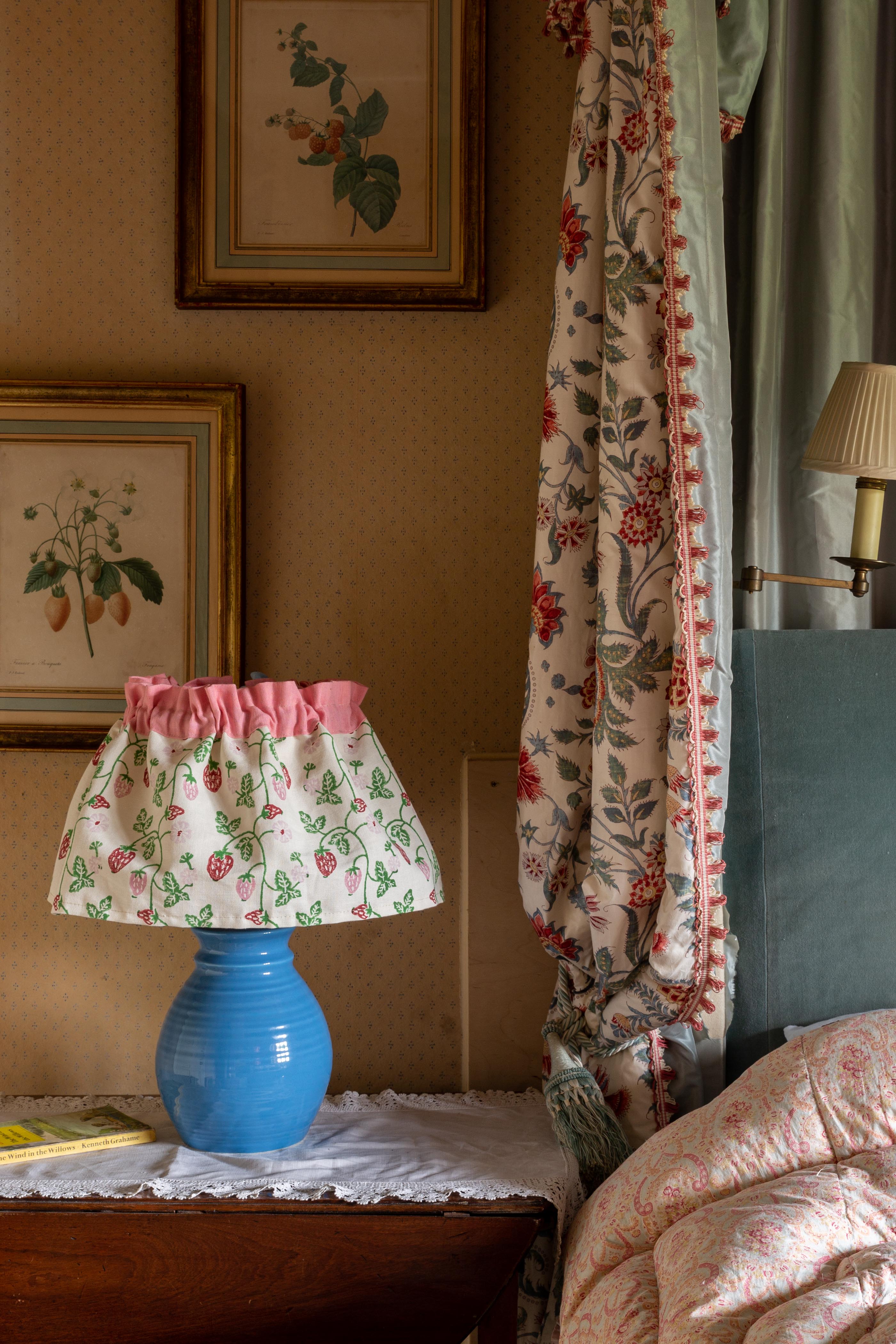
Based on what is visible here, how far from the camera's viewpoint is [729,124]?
4.28 ft

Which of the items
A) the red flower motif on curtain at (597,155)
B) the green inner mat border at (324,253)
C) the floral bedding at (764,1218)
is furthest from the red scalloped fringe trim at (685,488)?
the green inner mat border at (324,253)

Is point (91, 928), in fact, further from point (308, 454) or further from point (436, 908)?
point (308, 454)

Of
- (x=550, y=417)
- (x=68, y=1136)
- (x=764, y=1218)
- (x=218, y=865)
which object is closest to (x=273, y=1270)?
(x=68, y=1136)

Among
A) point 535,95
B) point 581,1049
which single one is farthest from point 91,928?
point 535,95


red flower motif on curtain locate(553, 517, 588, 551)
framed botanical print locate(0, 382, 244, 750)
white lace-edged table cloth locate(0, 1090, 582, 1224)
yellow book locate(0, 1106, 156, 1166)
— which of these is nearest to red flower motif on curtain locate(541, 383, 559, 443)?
red flower motif on curtain locate(553, 517, 588, 551)

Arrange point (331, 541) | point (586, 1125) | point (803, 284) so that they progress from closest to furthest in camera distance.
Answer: point (586, 1125) < point (803, 284) < point (331, 541)

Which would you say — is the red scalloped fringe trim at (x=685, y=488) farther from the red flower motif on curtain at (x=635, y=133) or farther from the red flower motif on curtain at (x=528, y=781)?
the red flower motif on curtain at (x=528, y=781)

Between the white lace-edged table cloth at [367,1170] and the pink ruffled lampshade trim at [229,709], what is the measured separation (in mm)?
490

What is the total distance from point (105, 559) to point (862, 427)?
106 cm

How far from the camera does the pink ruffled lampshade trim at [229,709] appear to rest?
115 centimetres

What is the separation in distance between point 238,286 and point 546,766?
2.77ft

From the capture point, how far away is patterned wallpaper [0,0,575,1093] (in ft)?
5.06

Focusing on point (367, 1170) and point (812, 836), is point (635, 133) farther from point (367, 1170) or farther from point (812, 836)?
point (367, 1170)

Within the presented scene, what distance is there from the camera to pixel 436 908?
60.7 inches
